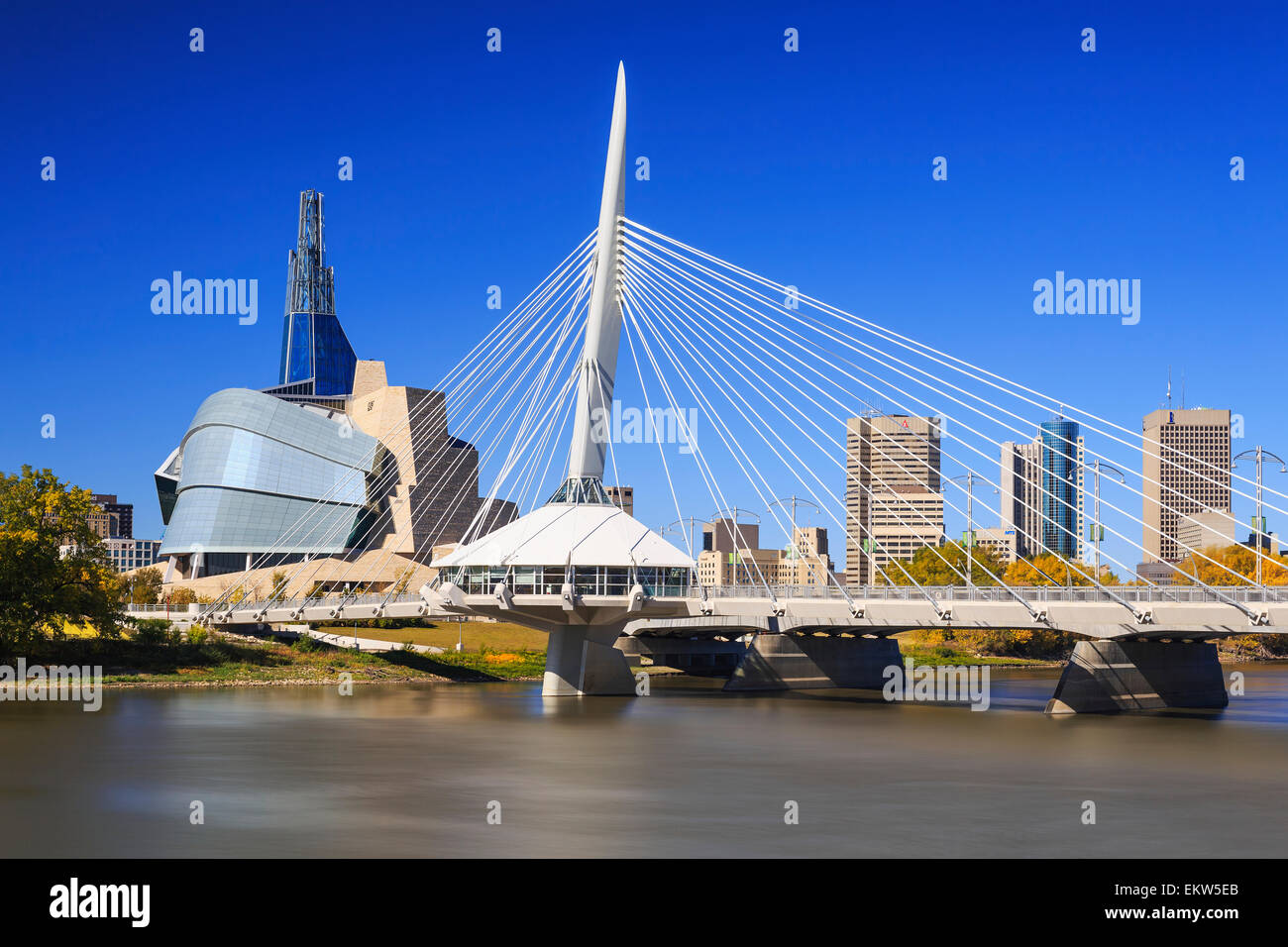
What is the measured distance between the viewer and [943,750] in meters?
43.3

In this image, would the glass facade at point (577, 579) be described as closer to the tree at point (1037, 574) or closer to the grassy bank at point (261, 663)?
the grassy bank at point (261, 663)

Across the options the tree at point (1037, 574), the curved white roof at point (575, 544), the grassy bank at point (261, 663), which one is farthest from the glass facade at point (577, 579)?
the tree at point (1037, 574)

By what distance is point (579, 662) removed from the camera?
6744cm

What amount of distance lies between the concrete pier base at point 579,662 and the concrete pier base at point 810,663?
446 inches

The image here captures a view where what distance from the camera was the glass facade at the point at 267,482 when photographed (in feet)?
459

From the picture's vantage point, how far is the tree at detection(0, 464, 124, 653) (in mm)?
62625

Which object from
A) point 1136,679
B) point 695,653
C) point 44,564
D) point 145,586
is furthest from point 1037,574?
point 44,564

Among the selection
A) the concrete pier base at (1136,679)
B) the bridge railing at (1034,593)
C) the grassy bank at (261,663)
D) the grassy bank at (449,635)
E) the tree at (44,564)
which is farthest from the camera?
the grassy bank at (449,635)

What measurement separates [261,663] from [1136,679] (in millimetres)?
Result: 47139

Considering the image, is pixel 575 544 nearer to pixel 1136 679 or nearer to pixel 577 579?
pixel 577 579

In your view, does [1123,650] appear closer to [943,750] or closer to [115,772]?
[943,750]

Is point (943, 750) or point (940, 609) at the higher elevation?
point (940, 609)
